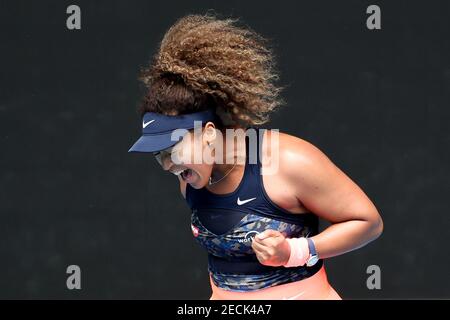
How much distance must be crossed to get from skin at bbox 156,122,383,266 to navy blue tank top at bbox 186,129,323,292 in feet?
0.09

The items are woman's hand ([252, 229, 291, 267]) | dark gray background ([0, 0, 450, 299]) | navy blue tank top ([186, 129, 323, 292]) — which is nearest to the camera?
woman's hand ([252, 229, 291, 267])

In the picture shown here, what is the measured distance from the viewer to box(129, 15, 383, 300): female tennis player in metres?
2.80

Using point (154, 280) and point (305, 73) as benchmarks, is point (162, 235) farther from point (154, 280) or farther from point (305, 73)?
point (305, 73)

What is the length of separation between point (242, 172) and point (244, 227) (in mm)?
154

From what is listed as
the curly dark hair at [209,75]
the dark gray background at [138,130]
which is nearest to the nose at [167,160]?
the curly dark hair at [209,75]

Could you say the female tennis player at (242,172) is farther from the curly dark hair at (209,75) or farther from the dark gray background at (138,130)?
the dark gray background at (138,130)

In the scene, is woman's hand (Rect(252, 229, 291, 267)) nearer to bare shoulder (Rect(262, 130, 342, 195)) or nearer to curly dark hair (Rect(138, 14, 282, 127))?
bare shoulder (Rect(262, 130, 342, 195))

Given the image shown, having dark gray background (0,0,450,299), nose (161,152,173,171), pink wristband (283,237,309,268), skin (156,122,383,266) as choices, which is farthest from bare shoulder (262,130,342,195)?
dark gray background (0,0,450,299)

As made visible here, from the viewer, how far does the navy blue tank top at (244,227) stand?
9.42ft

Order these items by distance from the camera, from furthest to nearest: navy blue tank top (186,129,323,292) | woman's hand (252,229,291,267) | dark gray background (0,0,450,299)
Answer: dark gray background (0,0,450,299) < navy blue tank top (186,129,323,292) < woman's hand (252,229,291,267)

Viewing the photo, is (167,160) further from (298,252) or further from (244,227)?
(298,252)
